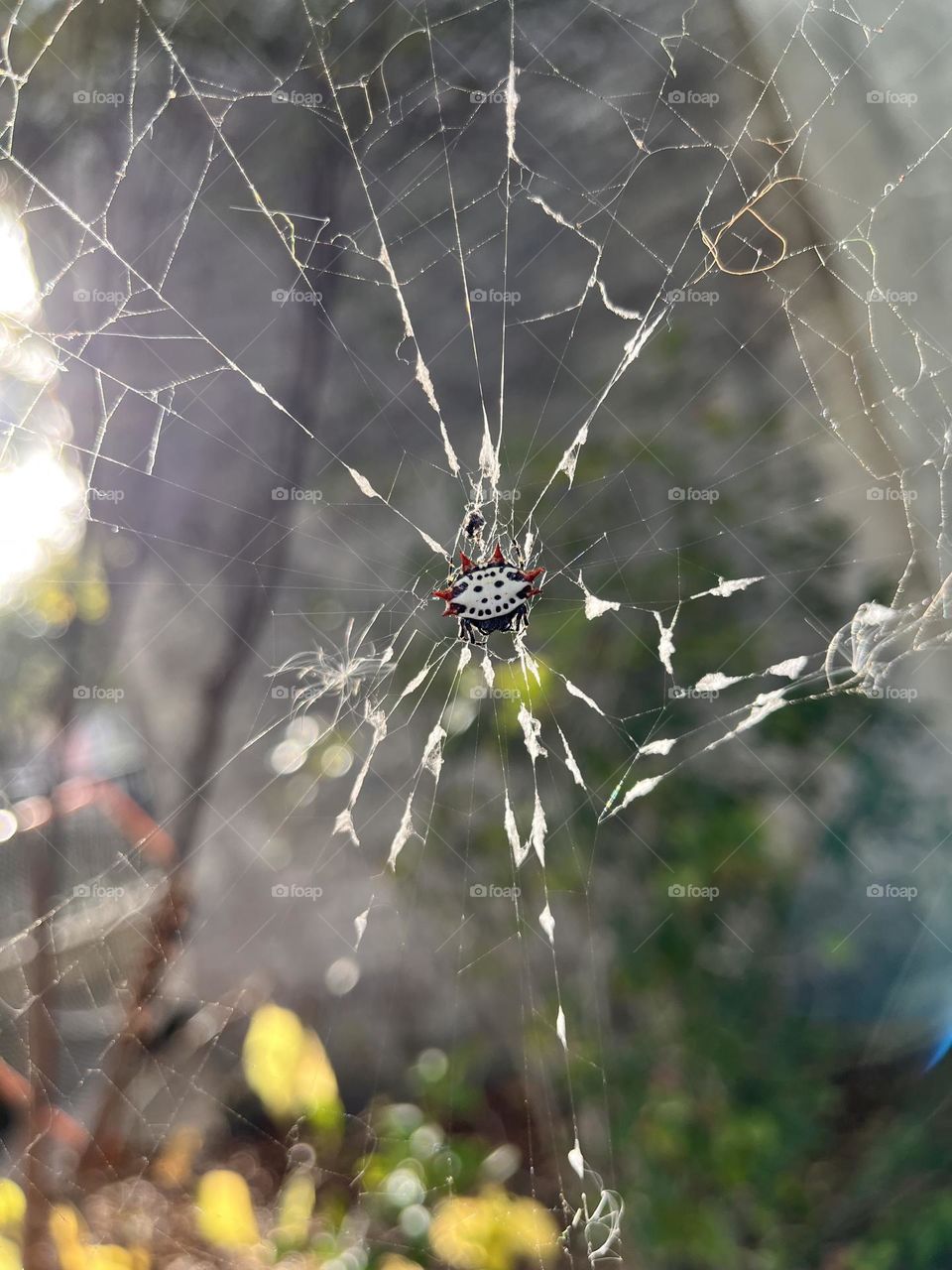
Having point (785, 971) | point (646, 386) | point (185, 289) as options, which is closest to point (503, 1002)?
point (785, 971)

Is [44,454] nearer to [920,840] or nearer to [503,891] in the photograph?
[503,891]
